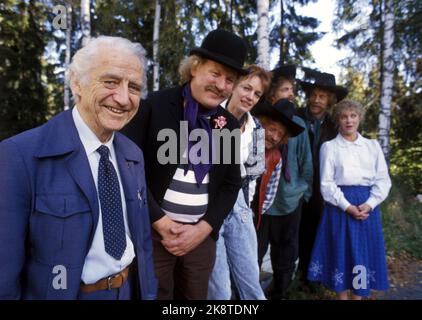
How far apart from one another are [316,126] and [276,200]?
102 cm

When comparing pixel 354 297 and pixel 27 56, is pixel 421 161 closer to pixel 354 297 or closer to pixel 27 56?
pixel 354 297

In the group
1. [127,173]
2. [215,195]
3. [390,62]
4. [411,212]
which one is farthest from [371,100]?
[127,173]

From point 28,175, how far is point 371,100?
11.4 metres

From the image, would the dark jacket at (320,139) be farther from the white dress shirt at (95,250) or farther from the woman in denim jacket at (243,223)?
the white dress shirt at (95,250)

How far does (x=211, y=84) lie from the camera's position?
202 cm

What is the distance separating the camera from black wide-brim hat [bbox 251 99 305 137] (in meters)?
2.76

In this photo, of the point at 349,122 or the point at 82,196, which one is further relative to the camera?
the point at 349,122

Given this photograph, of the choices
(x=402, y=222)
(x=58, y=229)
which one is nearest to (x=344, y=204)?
(x=58, y=229)

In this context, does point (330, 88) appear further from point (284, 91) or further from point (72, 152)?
point (72, 152)

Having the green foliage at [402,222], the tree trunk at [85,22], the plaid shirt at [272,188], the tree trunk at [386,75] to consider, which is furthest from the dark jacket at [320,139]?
the tree trunk at [85,22]

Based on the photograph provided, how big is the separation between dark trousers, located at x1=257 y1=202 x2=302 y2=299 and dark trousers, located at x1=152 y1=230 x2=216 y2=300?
0.95 metres

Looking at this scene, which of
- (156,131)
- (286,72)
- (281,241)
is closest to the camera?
(156,131)

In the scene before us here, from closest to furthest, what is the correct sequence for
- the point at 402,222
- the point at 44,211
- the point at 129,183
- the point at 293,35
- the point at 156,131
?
the point at 44,211 → the point at 129,183 → the point at 156,131 → the point at 402,222 → the point at 293,35

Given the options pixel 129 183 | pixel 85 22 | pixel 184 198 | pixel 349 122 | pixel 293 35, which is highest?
pixel 293 35
